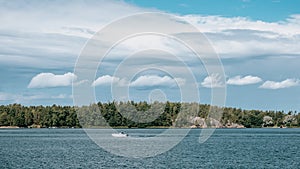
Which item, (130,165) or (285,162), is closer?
(130,165)

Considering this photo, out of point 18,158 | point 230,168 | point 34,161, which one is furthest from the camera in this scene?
point 18,158

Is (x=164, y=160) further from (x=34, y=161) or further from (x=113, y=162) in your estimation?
(x=34, y=161)

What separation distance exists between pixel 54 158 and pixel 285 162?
100 ft

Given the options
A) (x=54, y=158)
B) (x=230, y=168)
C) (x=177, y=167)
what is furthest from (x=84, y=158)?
(x=230, y=168)

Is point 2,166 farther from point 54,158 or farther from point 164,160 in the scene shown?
point 164,160

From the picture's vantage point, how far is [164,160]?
7338 centimetres

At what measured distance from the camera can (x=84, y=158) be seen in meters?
75.8

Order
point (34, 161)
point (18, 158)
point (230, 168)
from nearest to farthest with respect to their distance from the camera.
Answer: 1. point (230, 168)
2. point (34, 161)
3. point (18, 158)

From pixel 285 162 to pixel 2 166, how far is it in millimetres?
35522

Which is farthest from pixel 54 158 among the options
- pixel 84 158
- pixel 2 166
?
pixel 2 166

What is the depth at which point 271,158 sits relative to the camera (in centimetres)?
7912

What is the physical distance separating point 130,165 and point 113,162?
447 cm

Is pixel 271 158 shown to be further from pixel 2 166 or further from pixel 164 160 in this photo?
pixel 2 166

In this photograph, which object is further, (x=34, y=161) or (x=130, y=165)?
(x=34, y=161)
